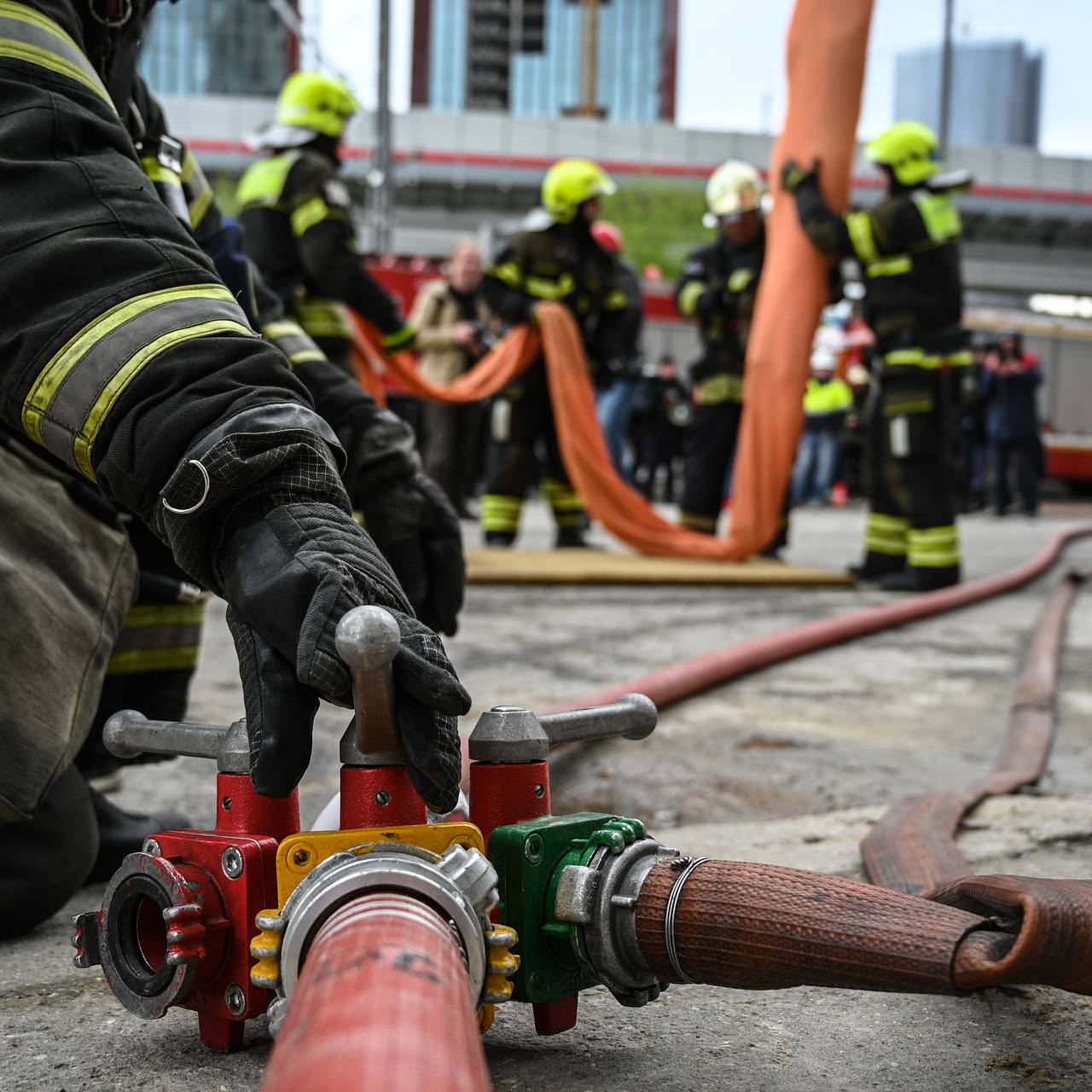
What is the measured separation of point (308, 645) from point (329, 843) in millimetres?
152

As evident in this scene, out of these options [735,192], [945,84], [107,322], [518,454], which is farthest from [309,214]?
[945,84]

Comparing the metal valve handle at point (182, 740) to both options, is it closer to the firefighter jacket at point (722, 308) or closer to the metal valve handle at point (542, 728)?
the metal valve handle at point (542, 728)

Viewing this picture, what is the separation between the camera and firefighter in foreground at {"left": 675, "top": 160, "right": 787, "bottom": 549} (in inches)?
283

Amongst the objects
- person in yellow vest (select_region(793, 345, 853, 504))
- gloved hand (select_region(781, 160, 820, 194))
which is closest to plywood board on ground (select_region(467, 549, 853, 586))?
gloved hand (select_region(781, 160, 820, 194))

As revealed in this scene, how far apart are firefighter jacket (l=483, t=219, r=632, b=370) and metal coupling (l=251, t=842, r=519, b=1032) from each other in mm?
6367

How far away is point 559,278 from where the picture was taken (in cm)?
741

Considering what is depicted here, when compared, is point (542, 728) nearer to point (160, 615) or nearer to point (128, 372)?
point (128, 372)

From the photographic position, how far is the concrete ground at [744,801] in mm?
1196

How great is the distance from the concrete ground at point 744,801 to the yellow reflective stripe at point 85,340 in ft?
1.88

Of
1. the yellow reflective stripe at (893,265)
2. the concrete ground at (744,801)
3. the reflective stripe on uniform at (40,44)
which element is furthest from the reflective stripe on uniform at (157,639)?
the yellow reflective stripe at (893,265)

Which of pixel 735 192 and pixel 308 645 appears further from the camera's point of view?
pixel 735 192

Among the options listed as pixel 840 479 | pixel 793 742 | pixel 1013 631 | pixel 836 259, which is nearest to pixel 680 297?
pixel 836 259

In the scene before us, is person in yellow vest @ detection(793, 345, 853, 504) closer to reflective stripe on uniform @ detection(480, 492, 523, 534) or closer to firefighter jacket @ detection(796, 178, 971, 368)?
reflective stripe on uniform @ detection(480, 492, 523, 534)

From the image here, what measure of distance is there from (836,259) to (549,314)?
61.4 inches
